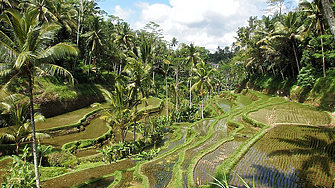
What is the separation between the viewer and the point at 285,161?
7.86 m

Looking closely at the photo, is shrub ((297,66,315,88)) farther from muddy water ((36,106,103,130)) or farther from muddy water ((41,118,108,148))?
muddy water ((36,106,103,130))

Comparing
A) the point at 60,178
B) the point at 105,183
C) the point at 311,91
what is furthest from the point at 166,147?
the point at 311,91

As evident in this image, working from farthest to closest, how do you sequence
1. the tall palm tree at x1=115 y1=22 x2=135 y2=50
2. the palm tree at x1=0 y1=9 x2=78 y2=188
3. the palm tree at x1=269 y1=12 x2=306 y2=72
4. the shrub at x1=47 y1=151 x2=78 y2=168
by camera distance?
the tall palm tree at x1=115 y1=22 x2=135 y2=50 → the palm tree at x1=269 y1=12 x2=306 y2=72 → the shrub at x1=47 y1=151 x2=78 y2=168 → the palm tree at x1=0 y1=9 x2=78 y2=188

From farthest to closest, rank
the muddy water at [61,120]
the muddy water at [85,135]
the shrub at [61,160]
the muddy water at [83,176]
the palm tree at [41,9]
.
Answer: the palm tree at [41,9]
the muddy water at [61,120]
the muddy water at [85,135]
the shrub at [61,160]
the muddy water at [83,176]

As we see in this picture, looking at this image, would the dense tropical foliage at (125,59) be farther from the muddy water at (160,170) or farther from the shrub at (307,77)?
the muddy water at (160,170)

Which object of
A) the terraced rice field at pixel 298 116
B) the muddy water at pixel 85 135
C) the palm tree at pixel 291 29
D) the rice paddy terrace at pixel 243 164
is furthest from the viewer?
the palm tree at pixel 291 29

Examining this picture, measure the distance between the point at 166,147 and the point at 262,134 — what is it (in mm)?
6264

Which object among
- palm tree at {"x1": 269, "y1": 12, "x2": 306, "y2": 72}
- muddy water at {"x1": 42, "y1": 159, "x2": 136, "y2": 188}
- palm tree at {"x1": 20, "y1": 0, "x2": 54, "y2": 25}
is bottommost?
muddy water at {"x1": 42, "y1": 159, "x2": 136, "y2": 188}

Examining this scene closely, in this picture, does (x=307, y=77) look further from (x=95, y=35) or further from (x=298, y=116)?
(x=95, y=35)

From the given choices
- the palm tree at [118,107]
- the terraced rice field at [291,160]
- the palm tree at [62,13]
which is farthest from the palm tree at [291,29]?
the palm tree at [62,13]

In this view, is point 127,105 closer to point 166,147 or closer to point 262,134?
point 166,147

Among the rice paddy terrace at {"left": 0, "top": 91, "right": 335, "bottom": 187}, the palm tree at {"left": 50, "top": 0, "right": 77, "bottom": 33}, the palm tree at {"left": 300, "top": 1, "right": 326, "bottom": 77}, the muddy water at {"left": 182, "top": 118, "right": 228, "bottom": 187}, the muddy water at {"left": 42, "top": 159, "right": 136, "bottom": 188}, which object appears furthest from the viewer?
the palm tree at {"left": 50, "top": 0, "right": 77, "bottom": 33}

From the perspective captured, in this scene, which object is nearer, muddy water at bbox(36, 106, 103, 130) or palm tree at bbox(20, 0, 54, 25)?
muddy water at bbox(36, 106, 103, 130)

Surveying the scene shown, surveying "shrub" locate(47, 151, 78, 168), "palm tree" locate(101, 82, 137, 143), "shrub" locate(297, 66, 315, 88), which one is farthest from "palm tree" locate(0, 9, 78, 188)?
"shrub" locate(297, 66, 315, 88)
